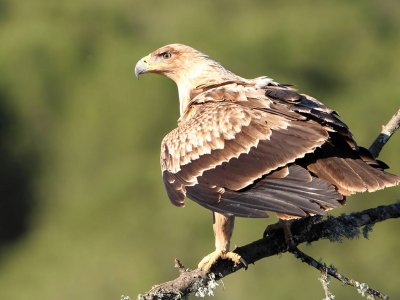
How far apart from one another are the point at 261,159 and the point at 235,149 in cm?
27

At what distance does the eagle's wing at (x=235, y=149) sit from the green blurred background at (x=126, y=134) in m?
8.27

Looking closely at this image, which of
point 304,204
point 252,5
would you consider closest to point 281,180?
point 304,204

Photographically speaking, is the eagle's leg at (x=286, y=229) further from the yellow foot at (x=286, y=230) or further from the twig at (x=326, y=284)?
the twig at (x=326, y=284)

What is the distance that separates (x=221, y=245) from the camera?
6820 millimetres

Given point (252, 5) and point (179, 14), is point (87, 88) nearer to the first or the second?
point (179, 14)

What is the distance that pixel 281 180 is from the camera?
6324mm

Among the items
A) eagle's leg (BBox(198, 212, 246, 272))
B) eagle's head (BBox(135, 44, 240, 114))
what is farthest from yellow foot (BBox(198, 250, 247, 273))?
eagle's head (BBox(135, 44, 240, 114))

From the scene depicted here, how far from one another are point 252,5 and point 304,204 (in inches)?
688

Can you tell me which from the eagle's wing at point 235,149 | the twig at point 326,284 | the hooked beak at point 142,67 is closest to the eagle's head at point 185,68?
the hooked beak at point 142,67

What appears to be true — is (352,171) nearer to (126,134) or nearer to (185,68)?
(185,68)

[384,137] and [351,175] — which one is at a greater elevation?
[384,137]

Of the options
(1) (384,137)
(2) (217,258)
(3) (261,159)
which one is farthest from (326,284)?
(1) (384,137)

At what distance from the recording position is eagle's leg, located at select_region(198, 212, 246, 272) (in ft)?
21.6

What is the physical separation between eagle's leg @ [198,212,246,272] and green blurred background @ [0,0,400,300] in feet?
26.9
